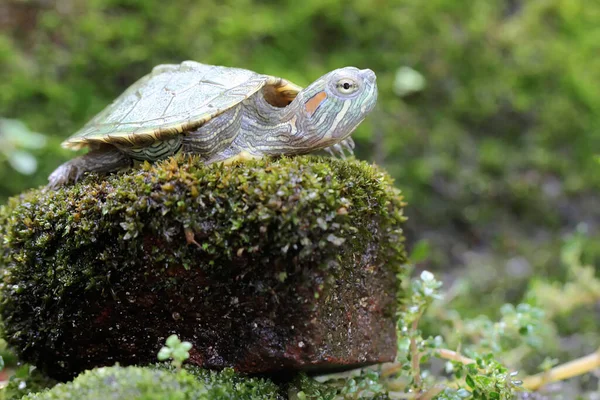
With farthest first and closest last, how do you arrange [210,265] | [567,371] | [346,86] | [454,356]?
[567,371] → [454,356] → [346,86] → [210,265]

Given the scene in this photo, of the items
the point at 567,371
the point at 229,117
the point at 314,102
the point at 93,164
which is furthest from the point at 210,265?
the point at 567,371

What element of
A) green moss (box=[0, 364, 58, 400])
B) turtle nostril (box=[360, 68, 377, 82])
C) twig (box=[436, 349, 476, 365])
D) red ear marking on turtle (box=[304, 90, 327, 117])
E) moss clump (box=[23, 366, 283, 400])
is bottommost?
moss clump (box=[23, 366, 283, 400])

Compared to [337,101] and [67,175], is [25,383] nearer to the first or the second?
[67,175]

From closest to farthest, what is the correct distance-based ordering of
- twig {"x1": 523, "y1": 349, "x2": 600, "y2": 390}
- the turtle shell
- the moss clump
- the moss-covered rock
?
the moss clump
the moss-covered rock
the turtle shell
twig {"x1": 523, "y1": 349, "x2": 600, "y2": 390}

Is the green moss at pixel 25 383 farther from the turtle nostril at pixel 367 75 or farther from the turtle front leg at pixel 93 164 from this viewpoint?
the turtle nostril at pixel 367 75

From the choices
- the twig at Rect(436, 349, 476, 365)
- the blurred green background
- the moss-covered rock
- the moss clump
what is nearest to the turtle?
the moss-covered rock

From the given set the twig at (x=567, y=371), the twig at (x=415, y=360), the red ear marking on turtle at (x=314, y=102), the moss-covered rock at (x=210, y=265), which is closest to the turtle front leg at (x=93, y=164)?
the moss-covered rock at (x=210, y=265)

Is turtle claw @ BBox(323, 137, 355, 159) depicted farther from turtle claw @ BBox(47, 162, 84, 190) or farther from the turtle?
turtle claw @ BBox(47, 162, 84, 190)

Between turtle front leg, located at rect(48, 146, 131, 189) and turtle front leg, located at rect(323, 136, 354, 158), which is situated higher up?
turtle front leg, located at rect(323, 136, 354, 158)
